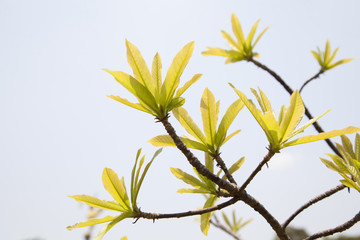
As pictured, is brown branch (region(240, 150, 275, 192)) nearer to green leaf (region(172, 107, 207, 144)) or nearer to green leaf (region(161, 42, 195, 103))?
green leaf (region(172, 107, 207, 144))

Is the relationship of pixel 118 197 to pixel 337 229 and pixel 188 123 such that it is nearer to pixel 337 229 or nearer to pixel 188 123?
pixel 188 123

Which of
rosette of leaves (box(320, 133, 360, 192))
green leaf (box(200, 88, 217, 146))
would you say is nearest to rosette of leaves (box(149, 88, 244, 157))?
green leaf (box(200, 88, 217, 146))

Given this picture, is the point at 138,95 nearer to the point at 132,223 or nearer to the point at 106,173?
the point at 106,173

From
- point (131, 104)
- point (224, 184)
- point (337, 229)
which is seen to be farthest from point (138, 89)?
point (337, 229)

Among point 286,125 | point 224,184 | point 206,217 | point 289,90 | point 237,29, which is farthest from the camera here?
point 237,29

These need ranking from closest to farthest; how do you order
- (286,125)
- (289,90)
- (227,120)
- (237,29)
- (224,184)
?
1. (224,184)
2. (286,125)
3. (227,120)
4. (289,90)
5. (237,29)

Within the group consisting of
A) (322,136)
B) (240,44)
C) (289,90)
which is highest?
(240,44)
